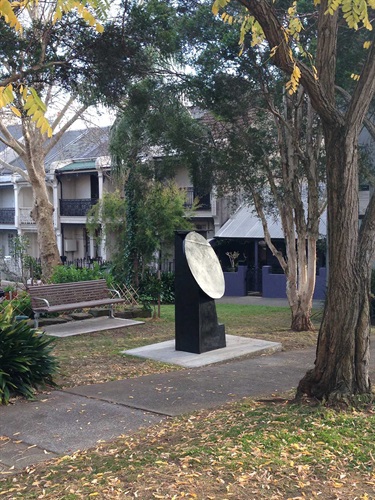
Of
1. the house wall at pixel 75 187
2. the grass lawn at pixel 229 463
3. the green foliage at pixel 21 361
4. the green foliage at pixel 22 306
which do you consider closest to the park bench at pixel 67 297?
the green foliage at pixel 22 306

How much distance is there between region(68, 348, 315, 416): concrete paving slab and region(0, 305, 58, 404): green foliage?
1.58 ft

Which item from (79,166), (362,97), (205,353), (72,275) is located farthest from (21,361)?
(79,166)

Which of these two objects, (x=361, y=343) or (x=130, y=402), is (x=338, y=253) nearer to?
(x=361, y=343)

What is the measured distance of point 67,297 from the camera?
13.5 meters

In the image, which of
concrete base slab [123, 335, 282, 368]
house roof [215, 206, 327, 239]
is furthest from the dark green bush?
concrete base slab [123, 335, 282, 368]

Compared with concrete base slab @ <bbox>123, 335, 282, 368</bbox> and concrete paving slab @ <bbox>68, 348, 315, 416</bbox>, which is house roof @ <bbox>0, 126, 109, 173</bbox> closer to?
concrete base slab @ <bbox>123, 335, 282, 368</bbox>

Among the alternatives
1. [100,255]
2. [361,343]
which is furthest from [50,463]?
[100,255]

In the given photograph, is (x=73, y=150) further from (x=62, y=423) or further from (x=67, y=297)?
(x=62, y=423)

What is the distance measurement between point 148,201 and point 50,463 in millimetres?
16253

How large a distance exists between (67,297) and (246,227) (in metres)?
14.4

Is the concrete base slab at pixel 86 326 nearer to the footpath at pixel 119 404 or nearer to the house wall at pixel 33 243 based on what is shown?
the footpath at pixel 119 404

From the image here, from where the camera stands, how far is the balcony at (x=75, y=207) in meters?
34.3

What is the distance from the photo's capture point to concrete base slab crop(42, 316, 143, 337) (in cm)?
1258

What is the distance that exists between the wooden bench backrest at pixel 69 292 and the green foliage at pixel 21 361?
4.38 m
